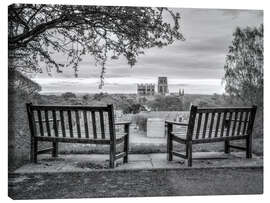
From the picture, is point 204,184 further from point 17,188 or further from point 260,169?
point 17,188

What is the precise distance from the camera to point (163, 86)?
18.1 feet

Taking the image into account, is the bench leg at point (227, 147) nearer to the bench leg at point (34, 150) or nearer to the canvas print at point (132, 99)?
the canvas print at point (132, 99)

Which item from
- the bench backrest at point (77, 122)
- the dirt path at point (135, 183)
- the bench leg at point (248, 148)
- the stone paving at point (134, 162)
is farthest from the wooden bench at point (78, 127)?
the bench leg at point (248, 148)

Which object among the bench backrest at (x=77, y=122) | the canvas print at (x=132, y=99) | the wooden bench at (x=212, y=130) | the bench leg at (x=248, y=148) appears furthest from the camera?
the bench leg at (x=248, y=148)

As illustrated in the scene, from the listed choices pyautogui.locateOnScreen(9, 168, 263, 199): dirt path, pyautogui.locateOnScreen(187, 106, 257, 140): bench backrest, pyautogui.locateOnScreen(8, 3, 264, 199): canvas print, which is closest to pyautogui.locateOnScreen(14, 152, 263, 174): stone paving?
pyautogui.locateOnScreen(8, 3, 264, 199): canvas print

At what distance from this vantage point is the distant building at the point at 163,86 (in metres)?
5.46

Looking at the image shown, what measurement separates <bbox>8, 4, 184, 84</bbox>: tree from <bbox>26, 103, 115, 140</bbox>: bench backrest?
1.96 feet

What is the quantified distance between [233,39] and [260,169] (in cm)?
197

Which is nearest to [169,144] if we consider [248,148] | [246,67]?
[248,148]

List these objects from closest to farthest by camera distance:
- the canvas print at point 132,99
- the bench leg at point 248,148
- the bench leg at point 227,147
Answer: the canvas print at point 132,99 → the bench leg at point 248,148 → the bench leg at point 227,147

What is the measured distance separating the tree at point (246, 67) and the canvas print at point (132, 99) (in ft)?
0.05

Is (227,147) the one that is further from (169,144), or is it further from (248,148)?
(169,144)

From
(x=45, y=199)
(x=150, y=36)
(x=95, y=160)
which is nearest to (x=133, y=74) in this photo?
(x=150, y=36)

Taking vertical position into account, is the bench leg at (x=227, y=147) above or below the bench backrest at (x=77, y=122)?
below
